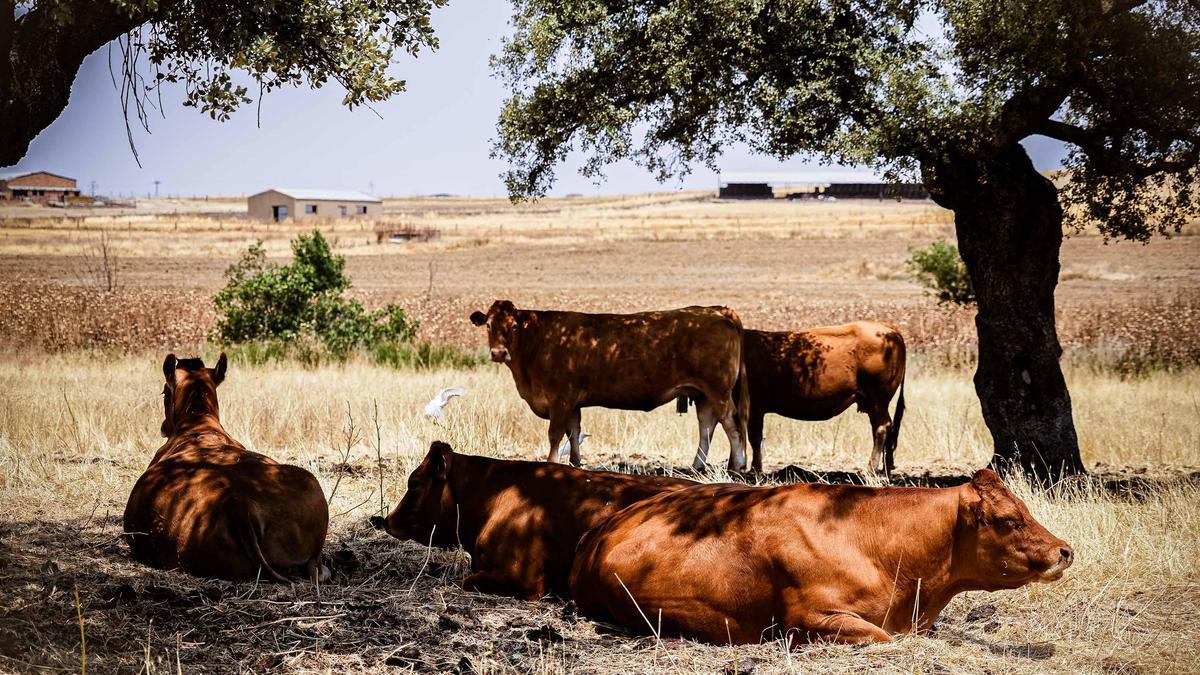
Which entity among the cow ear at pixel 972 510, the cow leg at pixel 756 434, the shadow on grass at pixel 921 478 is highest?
the cow ear at pixel 972 510

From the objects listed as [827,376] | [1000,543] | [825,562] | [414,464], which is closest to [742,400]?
[827,376]

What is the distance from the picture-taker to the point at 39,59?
6.76 meters

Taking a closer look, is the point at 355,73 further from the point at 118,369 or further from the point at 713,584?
the point at 118,369

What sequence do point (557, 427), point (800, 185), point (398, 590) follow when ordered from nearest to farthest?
1. point (398, 590)
2. point (557, 427)
3. point (800, 185)

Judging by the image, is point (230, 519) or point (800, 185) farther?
point (800, 185)

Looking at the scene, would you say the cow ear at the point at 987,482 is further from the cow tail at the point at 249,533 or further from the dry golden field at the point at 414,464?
the cow tail at the point at 249,533

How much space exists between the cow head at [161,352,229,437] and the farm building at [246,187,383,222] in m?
101

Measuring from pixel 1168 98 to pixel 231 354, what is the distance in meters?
14.8

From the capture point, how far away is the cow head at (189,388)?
8.05m

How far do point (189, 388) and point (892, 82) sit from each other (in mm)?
6883

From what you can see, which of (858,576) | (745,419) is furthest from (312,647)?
(745,419)

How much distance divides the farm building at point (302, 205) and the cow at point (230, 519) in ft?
336

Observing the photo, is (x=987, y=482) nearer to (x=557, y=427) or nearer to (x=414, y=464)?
(x=557, y=427)

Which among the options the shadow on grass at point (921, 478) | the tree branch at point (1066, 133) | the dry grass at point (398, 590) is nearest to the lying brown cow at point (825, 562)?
the dry grass at point (398, 590)
